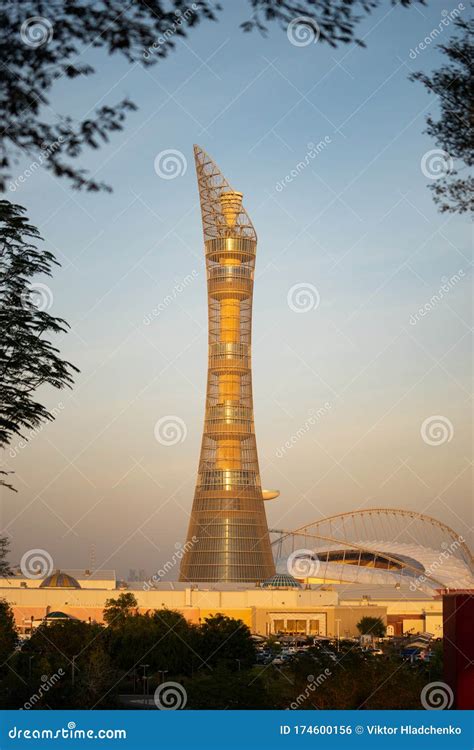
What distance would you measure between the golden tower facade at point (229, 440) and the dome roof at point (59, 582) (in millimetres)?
12660

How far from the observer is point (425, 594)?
117250 mm

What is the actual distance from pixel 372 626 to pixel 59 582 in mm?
29785

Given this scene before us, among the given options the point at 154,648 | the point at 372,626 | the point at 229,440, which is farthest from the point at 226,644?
the point at 229,440

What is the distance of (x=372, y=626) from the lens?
93.7 metres

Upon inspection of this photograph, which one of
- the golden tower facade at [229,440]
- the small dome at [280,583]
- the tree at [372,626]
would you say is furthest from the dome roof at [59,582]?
the tree at [372,626]

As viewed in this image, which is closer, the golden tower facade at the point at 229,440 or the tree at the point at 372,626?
the tree at the point at 372,626

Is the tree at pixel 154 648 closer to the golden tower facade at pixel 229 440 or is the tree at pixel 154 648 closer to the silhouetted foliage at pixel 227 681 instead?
the silhouetted foliage at pixel 227 681

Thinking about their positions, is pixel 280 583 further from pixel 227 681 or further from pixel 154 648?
pixel 227 681

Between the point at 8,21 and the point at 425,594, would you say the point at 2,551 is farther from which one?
the point at 425,594

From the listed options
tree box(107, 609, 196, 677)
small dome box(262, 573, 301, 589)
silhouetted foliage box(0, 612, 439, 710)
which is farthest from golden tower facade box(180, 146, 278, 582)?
silhouetted foliage box(0, 612, 439, 710)

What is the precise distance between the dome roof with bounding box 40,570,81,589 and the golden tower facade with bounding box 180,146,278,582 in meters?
12.7

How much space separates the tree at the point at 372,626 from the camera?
92438 millimetres

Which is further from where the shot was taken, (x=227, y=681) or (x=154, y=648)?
(x=154, y=648)

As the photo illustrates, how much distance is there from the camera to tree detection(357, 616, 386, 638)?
3639 inches
